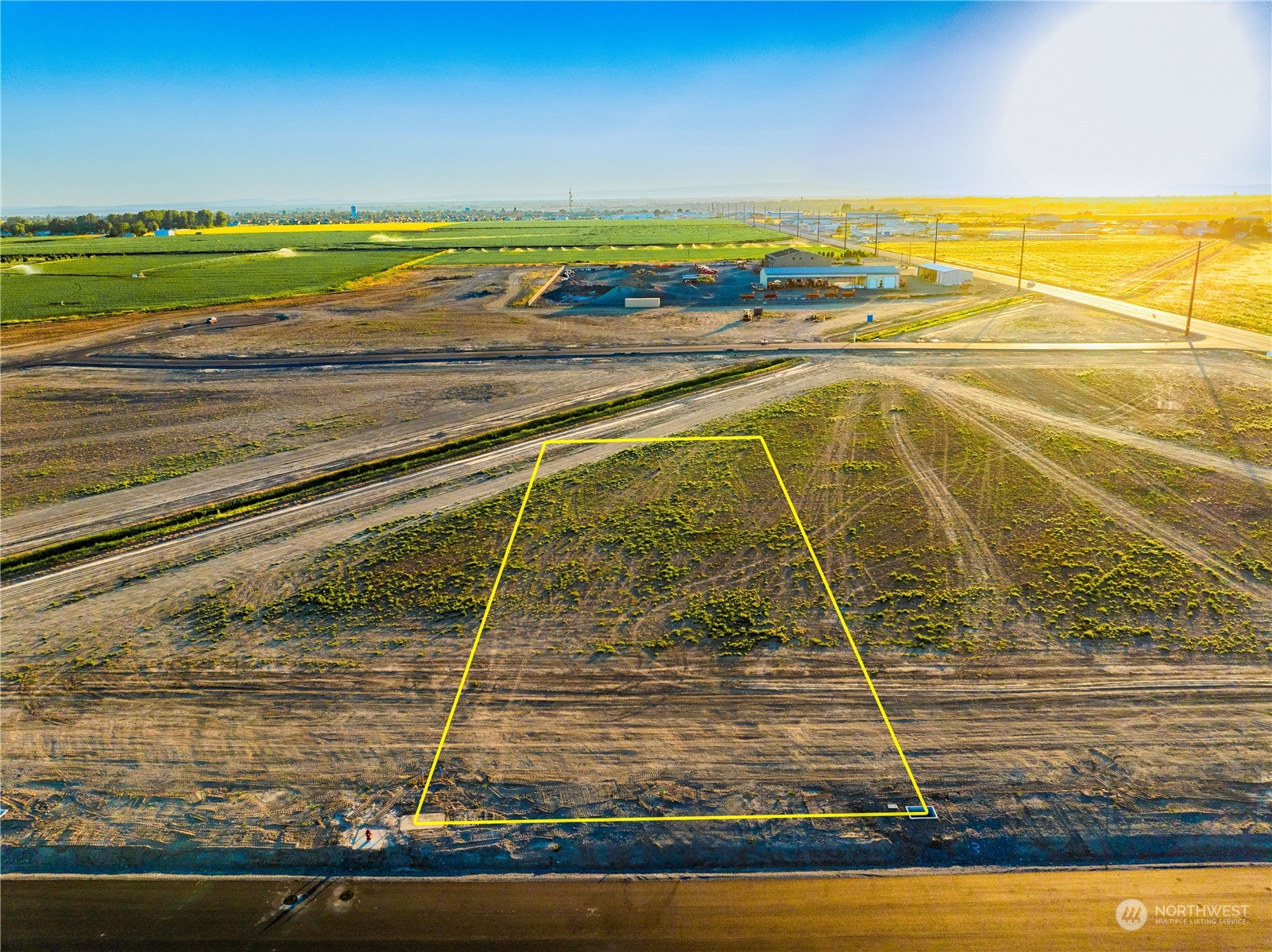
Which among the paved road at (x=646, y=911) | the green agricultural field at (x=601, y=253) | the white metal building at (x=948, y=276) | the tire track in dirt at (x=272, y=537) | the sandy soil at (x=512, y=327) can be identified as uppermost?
the green agricultural field at (x=601, y=253)

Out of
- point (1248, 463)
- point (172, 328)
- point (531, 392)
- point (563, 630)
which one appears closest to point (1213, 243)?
point (1248, 463)

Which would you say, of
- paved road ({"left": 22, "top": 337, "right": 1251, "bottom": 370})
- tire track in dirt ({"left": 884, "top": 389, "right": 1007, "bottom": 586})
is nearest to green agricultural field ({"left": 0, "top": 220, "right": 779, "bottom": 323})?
paved road ({"left": 22, "top": 337, "right": 1251, "bottom": 370})

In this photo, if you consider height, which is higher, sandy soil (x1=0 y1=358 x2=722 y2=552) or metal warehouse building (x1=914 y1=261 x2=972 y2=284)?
metal warehouse building (x1=914 y1=261 x2=972 y2=284)

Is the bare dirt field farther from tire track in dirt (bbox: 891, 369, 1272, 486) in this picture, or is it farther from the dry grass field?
the dry grass field

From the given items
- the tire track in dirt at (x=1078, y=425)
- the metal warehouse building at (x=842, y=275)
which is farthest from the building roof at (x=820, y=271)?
the tire track in dirt at (x=1078, y=425)

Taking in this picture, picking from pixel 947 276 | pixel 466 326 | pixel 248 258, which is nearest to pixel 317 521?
pixel 466 326

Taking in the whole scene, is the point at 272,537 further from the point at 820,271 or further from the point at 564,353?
the point at 820,271

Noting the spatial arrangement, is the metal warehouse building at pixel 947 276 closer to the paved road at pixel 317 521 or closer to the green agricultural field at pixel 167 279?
the paved road at pixel 317 521
